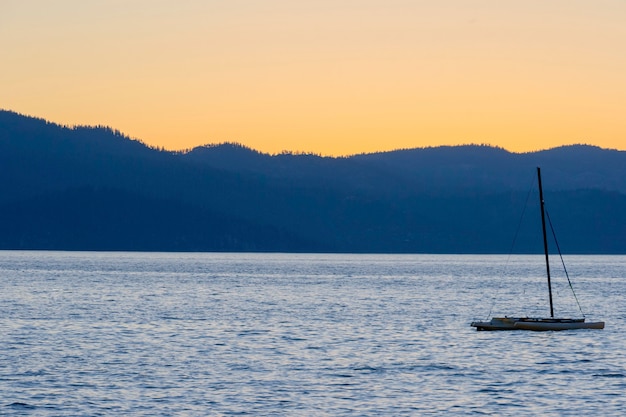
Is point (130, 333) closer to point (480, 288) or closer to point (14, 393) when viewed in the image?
point (14, 393)

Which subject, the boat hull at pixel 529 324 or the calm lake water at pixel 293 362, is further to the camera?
the boat hull at pixel 529 324

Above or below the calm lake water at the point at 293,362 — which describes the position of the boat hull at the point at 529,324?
above

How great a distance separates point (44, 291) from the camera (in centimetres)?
15062

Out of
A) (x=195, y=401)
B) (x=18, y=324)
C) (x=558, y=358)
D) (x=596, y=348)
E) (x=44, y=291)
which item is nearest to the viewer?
(x=195, y=401)

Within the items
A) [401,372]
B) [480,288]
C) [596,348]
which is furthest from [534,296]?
[401,372]

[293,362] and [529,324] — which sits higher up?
[529,324]

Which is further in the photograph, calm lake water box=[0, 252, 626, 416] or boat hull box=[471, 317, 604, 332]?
boat hull box=[471, 317, 604, 332]

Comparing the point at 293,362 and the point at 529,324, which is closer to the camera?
the point at 293,362

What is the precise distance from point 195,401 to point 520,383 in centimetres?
1880

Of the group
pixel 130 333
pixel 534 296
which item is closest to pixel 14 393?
pixel 130 333

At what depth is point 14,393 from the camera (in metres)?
53.8

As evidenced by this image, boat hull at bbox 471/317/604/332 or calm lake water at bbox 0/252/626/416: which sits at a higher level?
boat hull at bbox 471/317/604/332

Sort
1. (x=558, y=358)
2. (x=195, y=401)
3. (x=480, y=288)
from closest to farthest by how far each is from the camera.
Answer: (x=195, y=401) < (x=558, y=358) < (x=480, y=288)

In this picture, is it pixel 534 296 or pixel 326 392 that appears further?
pixel 534 296
